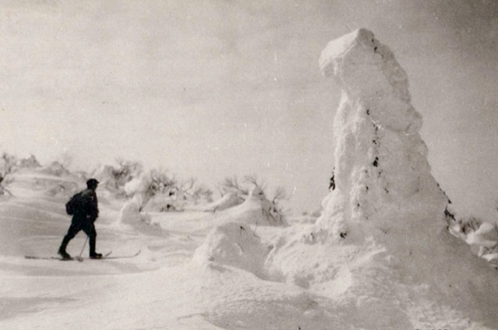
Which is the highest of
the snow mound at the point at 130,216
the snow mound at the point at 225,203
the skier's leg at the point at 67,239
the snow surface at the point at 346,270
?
the snow surface at the point at 346,270

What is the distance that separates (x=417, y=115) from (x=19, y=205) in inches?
443

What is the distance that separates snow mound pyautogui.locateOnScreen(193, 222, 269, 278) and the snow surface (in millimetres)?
12

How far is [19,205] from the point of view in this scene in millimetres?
11805

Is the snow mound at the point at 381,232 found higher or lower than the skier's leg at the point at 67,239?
higher

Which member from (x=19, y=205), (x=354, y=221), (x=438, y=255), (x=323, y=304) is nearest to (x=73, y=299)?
(x=323, y=304)

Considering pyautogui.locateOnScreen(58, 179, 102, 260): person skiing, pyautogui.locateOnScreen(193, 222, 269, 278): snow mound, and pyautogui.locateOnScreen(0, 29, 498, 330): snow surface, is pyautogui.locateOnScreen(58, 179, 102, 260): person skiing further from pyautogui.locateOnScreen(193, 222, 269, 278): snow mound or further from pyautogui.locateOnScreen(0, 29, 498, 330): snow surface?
pyautogui.locateOnScreen(193, 222, 269, 278): snow mound

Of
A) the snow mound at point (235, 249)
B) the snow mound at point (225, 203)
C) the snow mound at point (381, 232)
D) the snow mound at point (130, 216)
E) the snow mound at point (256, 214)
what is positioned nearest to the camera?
the snow mound at point (381, 232)

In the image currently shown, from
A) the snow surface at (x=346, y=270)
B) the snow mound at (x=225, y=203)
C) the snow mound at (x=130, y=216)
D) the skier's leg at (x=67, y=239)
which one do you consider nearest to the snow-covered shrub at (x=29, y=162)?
the snow mound at (x=225, y=203)

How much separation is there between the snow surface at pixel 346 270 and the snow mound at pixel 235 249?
12 mm

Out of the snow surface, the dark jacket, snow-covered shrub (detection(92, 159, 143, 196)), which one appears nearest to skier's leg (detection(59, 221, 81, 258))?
the dark jacket

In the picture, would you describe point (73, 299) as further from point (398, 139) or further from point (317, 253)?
point (398, 139)

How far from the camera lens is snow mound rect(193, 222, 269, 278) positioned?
411 centimetres

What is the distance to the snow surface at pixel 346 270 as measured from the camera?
3051 mm

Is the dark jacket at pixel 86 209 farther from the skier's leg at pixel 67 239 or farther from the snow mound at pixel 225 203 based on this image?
the snow mound at pixel 225 203
